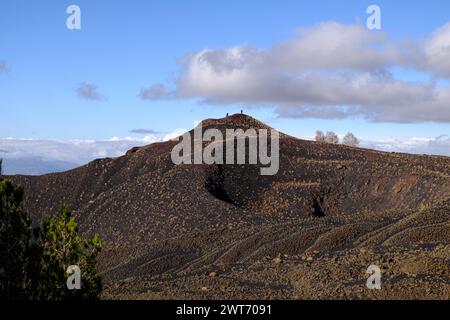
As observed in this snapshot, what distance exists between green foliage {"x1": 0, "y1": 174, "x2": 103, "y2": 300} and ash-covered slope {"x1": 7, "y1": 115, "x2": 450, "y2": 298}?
29.7 feet

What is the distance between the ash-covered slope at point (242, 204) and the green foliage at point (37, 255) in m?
9.06

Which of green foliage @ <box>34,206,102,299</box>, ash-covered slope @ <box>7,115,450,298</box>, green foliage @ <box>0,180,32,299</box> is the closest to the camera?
green foliage @ <box>0,180,32,299</box>

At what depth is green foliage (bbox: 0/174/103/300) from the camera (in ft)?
36.9

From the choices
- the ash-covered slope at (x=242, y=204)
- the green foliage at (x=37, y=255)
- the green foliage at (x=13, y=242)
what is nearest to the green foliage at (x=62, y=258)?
the green foliage at (x=37, y=255)

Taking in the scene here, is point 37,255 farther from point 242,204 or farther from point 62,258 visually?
point 242,204

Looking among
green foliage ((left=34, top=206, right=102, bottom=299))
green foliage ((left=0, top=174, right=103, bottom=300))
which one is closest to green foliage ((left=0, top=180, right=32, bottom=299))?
green foliage ((left=0, top=174, right=103, bottom=300))

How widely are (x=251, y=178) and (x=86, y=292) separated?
125 feet

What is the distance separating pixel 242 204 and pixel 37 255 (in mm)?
35660

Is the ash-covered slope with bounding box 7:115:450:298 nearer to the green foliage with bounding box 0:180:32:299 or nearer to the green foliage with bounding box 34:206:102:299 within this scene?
the green foliage with bounding box 34:206:102:299

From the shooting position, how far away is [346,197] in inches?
1866

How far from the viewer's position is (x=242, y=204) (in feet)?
154
